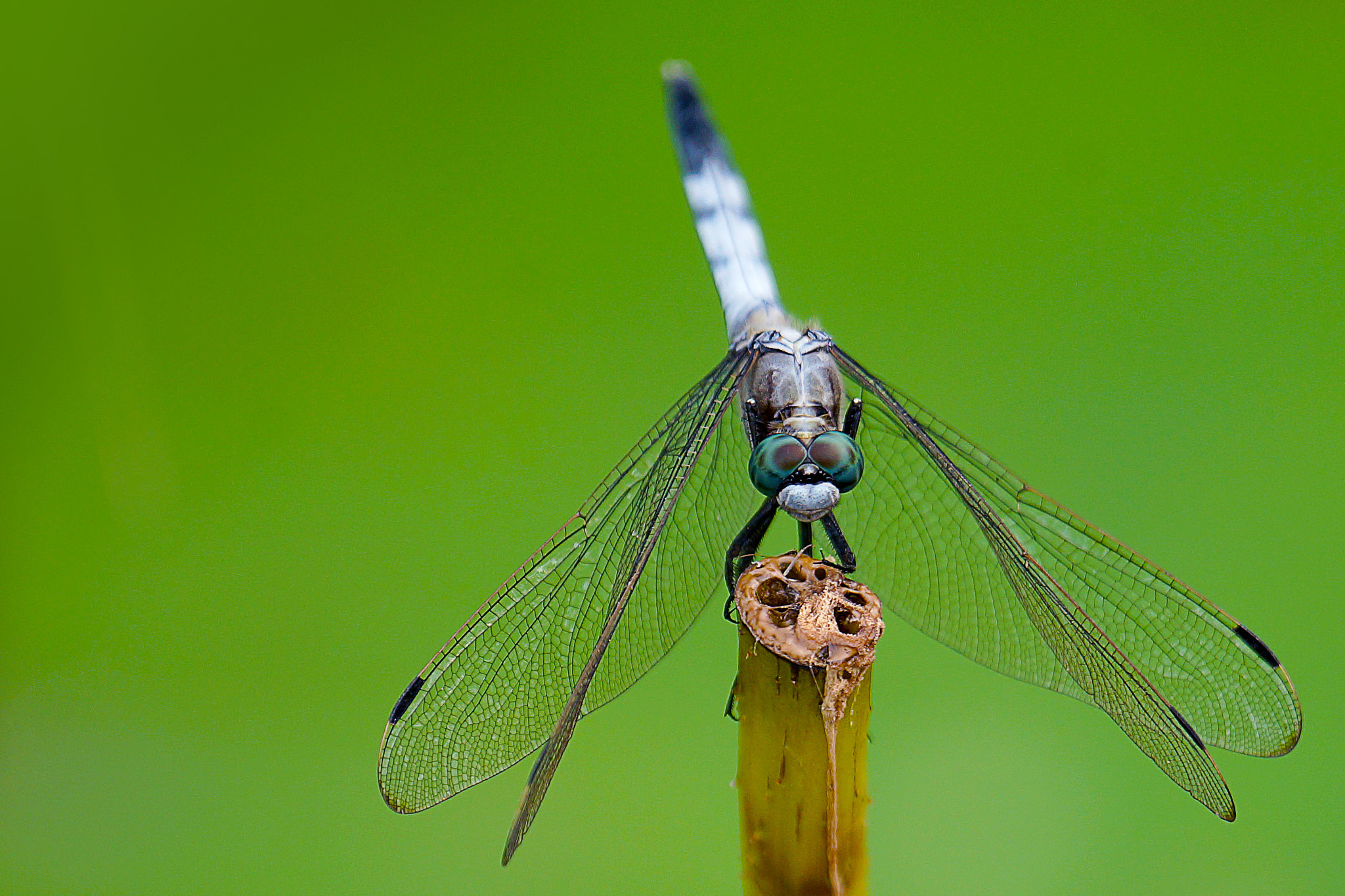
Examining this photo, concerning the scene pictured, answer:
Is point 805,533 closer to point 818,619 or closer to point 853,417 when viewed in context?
point 853,417

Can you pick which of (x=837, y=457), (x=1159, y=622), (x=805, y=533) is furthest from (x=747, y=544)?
(x=1159, y=622)

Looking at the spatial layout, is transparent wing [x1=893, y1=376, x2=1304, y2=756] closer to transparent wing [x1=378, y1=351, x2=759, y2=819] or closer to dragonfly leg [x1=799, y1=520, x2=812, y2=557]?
dragonfly leg [x1=799, y1=520, x2=812, y2=557]

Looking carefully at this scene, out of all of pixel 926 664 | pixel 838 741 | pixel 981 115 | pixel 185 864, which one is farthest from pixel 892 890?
pixel 981 115

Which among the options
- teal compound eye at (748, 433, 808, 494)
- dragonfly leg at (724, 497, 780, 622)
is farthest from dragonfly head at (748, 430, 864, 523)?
dragonfly leg at (724, 497, 780, 622)

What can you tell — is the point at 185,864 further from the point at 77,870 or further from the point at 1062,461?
the point at 1062,461

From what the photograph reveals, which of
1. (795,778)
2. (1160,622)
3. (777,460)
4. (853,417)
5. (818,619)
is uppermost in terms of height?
(853,417)

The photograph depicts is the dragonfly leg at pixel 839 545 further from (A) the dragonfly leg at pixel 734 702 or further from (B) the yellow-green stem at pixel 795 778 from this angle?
(B) the yellow-green stem at pixel 795 778
